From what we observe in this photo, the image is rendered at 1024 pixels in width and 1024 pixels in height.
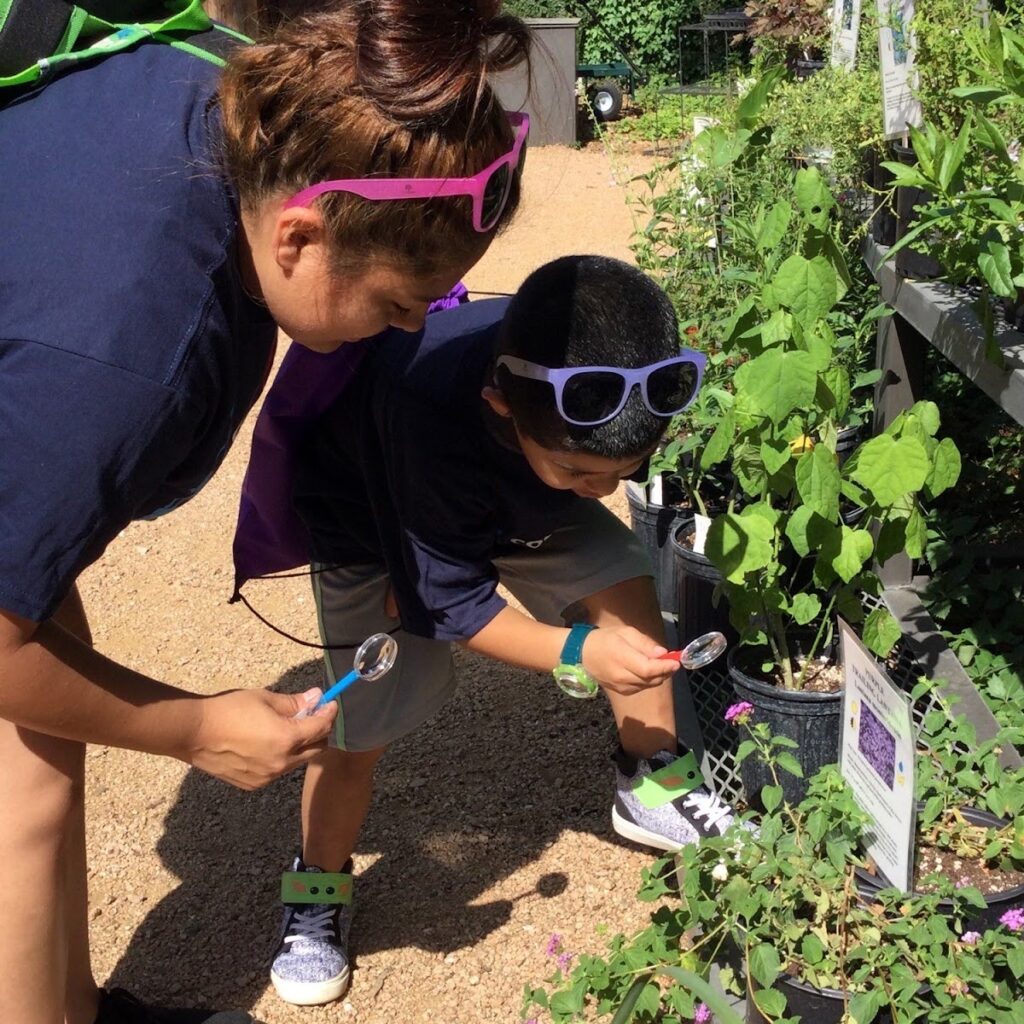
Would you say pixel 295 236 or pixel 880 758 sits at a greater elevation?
pixel 295 236

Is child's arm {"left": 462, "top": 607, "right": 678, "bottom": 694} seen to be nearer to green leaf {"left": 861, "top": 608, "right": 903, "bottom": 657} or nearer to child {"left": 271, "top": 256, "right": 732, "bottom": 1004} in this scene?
child {"left": 271, "top": 256, "right": 732, "bottom": 1004}

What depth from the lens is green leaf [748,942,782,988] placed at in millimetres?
1427

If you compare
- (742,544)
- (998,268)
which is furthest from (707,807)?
(998,268)

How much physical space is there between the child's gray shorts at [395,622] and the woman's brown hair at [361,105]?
79 centimetres

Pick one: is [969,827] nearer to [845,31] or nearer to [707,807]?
[707,807]

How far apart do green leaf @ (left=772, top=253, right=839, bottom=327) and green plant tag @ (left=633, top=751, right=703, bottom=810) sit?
744 millimetres

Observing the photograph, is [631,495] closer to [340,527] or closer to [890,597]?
[890,597]

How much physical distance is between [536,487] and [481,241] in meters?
0.54

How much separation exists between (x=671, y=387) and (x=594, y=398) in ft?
0.41

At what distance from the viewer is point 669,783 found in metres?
1.99

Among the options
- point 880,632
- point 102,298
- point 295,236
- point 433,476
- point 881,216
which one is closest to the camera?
point 102,298

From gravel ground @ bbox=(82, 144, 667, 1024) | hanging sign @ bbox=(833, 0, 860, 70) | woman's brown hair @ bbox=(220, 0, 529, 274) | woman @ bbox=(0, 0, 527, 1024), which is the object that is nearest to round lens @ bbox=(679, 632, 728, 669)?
gravel ground @ bbox=(82, 144, 667, 1024)

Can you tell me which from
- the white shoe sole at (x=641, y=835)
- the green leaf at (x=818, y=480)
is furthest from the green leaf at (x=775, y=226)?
the white shoe sole at (x=641, y=835)

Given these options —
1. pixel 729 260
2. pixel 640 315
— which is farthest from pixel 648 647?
pixel 729 260
